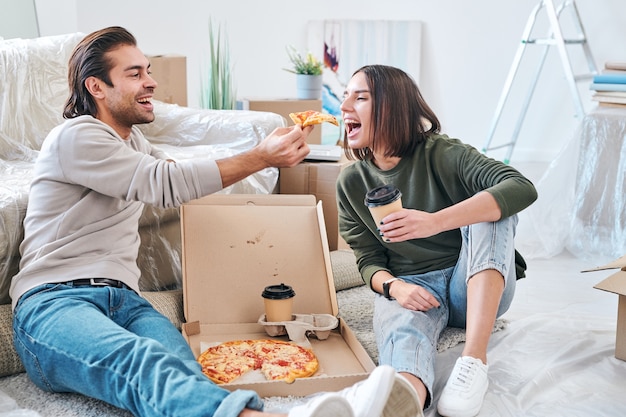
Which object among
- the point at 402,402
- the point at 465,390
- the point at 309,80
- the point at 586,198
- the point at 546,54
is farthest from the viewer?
the point at 546,54

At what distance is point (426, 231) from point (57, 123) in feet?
4.08

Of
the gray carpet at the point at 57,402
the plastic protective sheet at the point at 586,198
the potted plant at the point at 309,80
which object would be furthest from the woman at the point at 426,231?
the potted plant at the point at 309,80

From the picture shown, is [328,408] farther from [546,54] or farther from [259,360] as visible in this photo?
[546,54]

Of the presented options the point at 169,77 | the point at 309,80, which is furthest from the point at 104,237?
the point at 309,80

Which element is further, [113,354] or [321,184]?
[321,184]

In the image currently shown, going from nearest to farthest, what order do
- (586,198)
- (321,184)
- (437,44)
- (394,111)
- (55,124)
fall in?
(394,111)
(55,124)
(321,184)
(586,198)
(437,44)

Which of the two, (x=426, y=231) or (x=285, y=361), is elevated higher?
(x=426, y=231)

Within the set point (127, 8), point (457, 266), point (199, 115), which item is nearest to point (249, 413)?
point (457, 266)

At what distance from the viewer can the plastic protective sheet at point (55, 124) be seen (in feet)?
6.90

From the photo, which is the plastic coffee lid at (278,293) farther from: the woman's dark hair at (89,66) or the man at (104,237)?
the woman's dark hair at (89,66)

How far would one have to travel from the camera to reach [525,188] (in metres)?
1.58

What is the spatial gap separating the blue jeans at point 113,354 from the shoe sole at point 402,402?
0.21 metres

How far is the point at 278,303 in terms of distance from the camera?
5.92 ft

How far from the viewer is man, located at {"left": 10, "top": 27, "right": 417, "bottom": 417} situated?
4.32 feet
